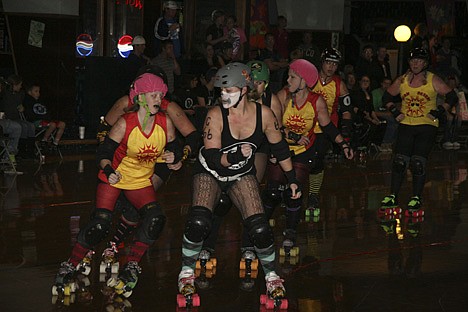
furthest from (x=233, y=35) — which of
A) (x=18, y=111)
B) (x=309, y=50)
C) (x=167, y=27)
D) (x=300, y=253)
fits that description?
(x=300, y=253)

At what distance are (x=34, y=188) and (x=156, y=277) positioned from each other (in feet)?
14.3

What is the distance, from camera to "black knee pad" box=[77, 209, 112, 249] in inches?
251

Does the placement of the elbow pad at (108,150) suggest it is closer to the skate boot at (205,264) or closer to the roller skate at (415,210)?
the skate boot at (205,264)

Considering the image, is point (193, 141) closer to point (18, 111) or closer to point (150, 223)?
point (150, 223)

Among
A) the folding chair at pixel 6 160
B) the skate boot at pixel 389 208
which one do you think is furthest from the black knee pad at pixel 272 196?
the folding chair at pixel 6 160

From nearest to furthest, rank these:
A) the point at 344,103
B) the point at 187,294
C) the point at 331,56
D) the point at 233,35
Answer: the point at 187,294 → the point at 331,56 → the point at 344,103 → the point at 233,35

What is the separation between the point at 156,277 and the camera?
274 inches

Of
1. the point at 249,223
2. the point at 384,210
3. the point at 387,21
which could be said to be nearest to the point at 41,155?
the point at 384,210

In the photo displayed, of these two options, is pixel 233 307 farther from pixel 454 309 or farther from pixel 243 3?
pixel 243 3

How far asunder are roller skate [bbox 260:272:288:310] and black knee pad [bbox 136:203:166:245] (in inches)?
31.9

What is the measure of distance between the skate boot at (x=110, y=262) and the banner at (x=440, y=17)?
1741 centimetres

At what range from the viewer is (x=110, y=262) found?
7.05 meters

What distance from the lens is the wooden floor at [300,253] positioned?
6.41 metres

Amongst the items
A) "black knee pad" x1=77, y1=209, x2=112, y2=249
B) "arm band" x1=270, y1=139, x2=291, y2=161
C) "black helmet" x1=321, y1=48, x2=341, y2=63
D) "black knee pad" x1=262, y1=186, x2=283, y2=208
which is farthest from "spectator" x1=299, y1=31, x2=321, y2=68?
"black knee pad" x1=77, y1=209, x2=112, y2=249
